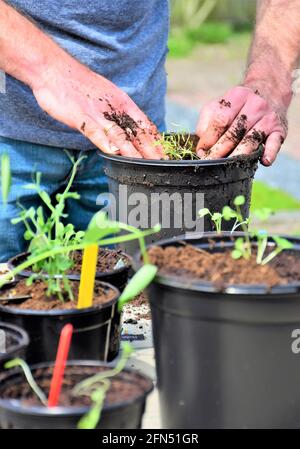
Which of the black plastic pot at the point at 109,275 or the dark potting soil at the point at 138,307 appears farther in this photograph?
the dark potting soil at the point at 138,307

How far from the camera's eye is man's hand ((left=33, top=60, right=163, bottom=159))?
1.93 m

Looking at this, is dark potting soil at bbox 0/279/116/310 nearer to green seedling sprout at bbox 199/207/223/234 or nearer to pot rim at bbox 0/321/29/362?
pot rim at bbox 0/321/29/362

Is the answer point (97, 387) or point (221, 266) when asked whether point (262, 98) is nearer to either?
point (221, 266)

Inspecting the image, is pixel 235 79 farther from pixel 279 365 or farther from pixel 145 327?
pixel 279 365

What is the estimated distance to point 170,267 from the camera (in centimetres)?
129

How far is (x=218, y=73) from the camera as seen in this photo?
878 centimetres

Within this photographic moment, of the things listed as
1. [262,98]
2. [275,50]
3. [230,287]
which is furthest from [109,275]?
[275,50]

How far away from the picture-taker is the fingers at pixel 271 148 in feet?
6.67

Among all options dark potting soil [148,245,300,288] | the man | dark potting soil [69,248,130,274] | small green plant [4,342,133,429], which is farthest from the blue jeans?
small green plant [4,342,133,429]

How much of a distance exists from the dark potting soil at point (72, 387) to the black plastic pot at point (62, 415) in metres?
0.02

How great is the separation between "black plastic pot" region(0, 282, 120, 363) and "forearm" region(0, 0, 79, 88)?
2.64 ft

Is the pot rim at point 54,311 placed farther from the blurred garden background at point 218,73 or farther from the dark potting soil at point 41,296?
the blurred garden background at point 218,73

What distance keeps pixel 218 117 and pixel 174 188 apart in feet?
1.08

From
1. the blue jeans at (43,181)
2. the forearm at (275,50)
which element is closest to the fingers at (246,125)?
the forearm at (275,50)
